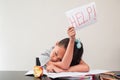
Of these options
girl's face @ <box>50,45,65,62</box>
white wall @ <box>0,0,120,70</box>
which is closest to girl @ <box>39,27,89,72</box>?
girl's face @ <box>50,45,65,62</box>

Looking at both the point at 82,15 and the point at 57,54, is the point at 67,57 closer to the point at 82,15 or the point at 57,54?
the point at 57,54

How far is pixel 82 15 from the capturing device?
90 cm

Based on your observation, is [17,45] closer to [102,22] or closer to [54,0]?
[54,0]

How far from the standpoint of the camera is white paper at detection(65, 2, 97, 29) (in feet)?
2.93

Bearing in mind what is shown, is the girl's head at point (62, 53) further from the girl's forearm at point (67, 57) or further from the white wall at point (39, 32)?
the white wall at point (39, 32)

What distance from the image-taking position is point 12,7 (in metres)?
1.99

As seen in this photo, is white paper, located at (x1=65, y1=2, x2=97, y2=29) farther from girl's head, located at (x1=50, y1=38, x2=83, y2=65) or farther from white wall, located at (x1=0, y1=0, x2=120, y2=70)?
white wall, located at (x1=0, y1=0, x2=120, y2=70)

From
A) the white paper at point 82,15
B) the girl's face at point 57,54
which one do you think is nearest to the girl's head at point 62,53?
the girl's face at point 57,54

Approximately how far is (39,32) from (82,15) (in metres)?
1.13

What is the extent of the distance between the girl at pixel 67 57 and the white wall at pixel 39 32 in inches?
39.9

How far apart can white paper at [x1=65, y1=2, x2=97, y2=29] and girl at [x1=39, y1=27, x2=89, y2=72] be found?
50 millimetres

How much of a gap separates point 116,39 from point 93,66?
0.36m

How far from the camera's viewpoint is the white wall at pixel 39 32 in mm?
1981

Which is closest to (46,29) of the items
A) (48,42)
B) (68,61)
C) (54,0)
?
(48,42)
